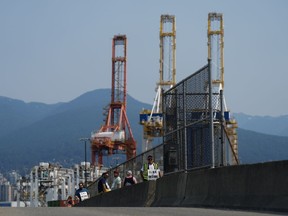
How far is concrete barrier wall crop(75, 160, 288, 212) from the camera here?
1310cm

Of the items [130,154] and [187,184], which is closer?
[187,184]

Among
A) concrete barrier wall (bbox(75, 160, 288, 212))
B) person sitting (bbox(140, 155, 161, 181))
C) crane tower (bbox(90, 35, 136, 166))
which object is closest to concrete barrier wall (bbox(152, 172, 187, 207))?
concrete barrier wall (bbox(75, 160, 288, 212))

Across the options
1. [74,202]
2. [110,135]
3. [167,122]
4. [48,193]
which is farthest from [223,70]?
[167,122]

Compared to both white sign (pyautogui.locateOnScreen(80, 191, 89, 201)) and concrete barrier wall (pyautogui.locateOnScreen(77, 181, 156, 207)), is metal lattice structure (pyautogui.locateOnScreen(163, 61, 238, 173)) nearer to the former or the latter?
concrete barrier wall (pyautogui.locateOnScreen(77, 181, 156, 207))

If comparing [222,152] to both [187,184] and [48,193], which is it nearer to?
[187,184]

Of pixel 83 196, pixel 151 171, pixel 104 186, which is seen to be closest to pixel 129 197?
pixel 151 171

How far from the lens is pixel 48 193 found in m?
153

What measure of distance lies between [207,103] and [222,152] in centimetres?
127

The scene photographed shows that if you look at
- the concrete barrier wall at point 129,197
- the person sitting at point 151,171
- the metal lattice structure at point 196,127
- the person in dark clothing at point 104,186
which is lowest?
the concrete barrier wall at point 129,197

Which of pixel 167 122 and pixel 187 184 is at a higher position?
pixel 167 122

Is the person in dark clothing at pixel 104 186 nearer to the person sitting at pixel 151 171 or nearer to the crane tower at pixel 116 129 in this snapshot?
the person sitting at pixel 151 171

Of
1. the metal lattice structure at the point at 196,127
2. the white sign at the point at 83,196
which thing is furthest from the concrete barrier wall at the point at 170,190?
the white sign at the point at 83,196

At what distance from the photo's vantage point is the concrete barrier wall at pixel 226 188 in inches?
516

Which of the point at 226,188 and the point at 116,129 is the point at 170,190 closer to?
the point at 226,188
